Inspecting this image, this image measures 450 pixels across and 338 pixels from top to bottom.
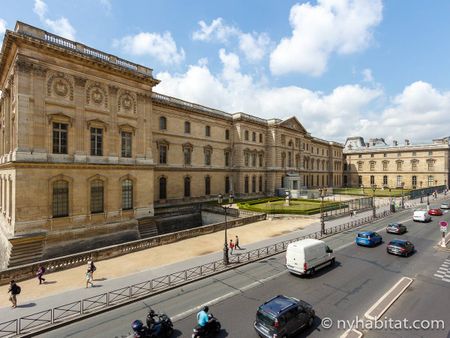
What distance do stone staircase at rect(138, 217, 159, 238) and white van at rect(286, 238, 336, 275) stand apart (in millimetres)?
17781

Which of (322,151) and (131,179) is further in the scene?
(322,151)

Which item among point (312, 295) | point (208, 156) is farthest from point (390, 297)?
point (208, 156)

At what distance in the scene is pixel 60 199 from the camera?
22.6 m

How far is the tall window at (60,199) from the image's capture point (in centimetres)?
2233

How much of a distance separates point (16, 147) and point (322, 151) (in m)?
77.7

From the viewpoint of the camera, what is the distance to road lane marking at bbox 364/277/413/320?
11281 millimetres

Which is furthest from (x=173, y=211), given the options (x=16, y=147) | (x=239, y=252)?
(x=16, y=147)

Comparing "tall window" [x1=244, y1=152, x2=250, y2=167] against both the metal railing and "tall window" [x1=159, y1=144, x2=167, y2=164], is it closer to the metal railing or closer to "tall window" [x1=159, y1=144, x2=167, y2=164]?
"tall window" [x1=159, y1=144, x2=167, y2=164]

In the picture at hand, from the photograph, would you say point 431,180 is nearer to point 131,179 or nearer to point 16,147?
point 131,179

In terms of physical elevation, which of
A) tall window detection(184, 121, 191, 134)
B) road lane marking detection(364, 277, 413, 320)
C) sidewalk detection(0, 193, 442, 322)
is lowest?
sidewalk detection(0, 193, 442, 322)

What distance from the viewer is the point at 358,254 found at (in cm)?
1986

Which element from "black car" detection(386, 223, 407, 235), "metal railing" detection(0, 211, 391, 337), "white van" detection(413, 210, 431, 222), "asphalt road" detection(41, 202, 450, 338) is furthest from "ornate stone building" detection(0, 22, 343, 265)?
"white van" detection(413, 210, 431, 222)

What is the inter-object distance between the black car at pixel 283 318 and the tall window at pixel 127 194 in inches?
842

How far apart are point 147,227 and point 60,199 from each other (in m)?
9.49
